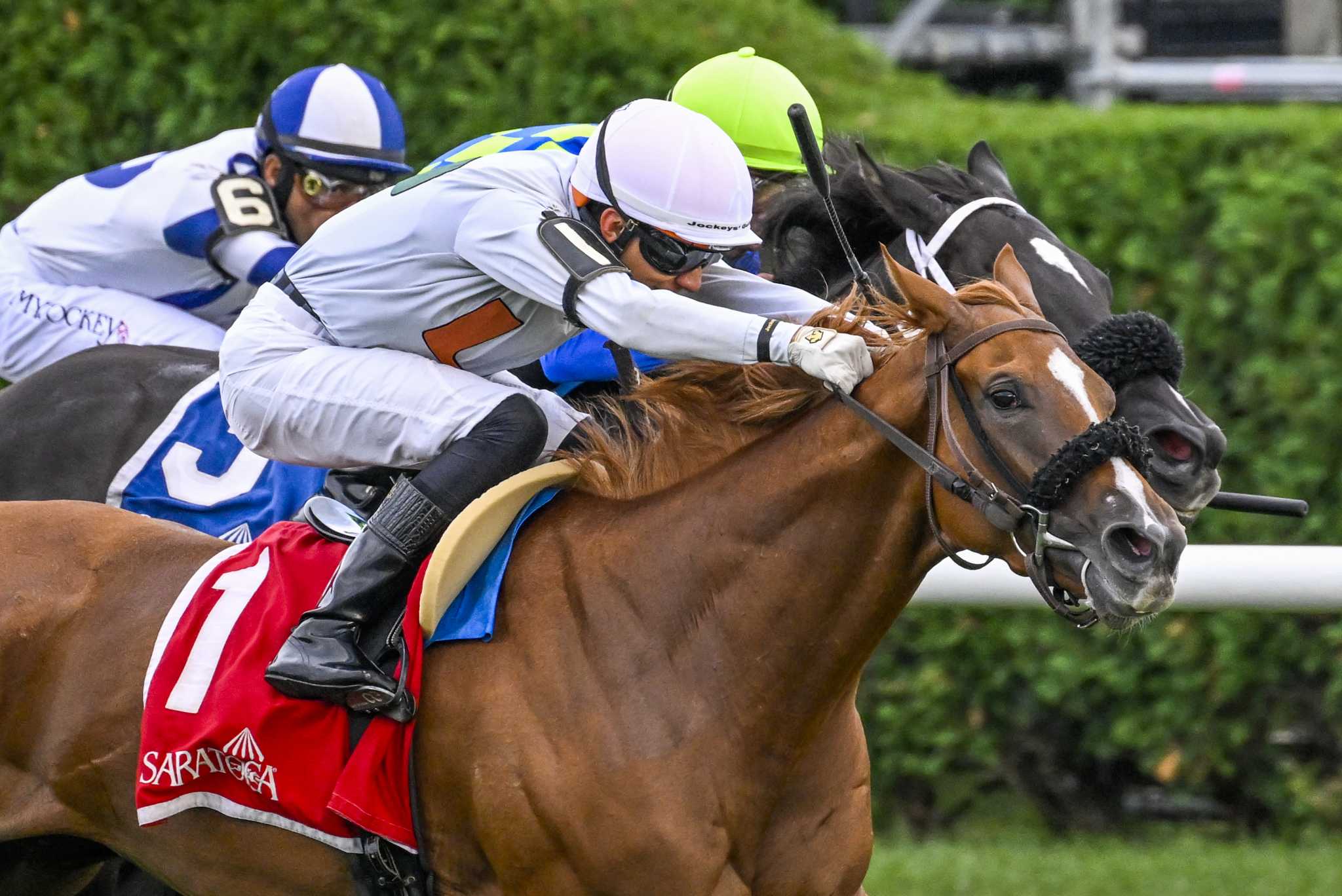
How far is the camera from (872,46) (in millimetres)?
7371

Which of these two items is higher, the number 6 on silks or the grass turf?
the number 6 on silks

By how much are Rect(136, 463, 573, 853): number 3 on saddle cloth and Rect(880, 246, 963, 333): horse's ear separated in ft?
2.38

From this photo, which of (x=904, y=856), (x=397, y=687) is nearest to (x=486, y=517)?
(x=397, y=687)

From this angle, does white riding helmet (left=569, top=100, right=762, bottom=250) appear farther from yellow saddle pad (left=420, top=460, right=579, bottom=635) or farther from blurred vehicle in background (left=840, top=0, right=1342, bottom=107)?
blurred vehicle in background (left=840, top=0, right=1342, bottom=107)

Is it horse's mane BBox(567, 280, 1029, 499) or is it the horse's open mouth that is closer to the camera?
the horse's open mouth

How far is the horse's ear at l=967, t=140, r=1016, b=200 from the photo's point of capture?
16.0ft

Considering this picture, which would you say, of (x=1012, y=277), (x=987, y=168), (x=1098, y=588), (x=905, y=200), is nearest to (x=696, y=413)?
(x=1012, y=277)

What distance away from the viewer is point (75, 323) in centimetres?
523

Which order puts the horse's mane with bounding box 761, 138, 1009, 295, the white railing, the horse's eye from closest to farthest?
the horse's eye → the horse's mane with bounding box 761, 138, 1009, 295 → the white railing

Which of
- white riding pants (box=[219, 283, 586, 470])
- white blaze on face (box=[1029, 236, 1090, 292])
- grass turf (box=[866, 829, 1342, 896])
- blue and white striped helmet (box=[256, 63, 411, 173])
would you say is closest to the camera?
white riding pants (box=[219, 283, 586, 470])

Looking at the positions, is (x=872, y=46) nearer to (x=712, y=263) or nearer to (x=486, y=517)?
(x=712, y=263)

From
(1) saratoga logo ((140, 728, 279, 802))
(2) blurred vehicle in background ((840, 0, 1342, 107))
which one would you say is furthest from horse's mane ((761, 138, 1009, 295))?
(2) blurred vehicle in background ((840, 0, 1342, 107))

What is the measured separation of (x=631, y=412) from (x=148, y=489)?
1.59m

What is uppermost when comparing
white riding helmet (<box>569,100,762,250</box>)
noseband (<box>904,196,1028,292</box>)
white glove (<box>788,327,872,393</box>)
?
white riding helmet (<box>569,100,762,250</box>)
